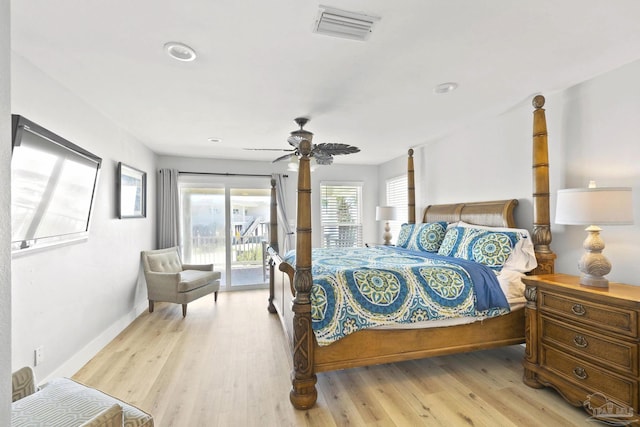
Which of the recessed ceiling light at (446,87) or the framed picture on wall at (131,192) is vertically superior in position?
the recessed ceiling light at (446,87)

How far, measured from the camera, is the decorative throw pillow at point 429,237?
3.61m

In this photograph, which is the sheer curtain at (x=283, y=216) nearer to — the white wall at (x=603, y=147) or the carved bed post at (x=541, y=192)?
the carved bed post at (x=541, y=192)

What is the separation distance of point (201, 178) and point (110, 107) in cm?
237

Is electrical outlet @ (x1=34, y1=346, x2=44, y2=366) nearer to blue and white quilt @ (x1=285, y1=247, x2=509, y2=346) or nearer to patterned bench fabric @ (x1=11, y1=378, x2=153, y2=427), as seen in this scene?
patterned bench fabric @ (x1=11, y1=378, x2=153, y2=427)

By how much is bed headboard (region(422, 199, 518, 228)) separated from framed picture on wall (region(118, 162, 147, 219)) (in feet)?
13.3

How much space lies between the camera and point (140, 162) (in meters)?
4.28

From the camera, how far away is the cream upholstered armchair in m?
3.95

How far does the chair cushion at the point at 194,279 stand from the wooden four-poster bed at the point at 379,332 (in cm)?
175

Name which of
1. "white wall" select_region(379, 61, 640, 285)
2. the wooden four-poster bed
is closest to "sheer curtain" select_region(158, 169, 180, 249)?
the wooden four-poster bed

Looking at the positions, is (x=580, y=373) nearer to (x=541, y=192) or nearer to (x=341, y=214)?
(x=541, y=192)

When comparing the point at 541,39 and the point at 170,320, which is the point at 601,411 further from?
the point at 170,320

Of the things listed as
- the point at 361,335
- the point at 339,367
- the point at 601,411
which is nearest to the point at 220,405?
the point at 339,367

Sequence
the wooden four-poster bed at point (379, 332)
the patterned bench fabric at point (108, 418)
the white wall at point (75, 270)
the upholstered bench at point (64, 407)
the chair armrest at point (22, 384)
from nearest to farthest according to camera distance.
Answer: the patterned bench fabric at point (108, 418) → the upholstered bench at point (64, 407) → the chair armrest at point (22, 384) → the white wall at point (75, 270) → the wooden four-poster bed at point (379, 332)

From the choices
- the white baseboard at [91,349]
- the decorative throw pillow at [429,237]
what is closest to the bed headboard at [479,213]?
the decorative throw pillow at [429,237]
